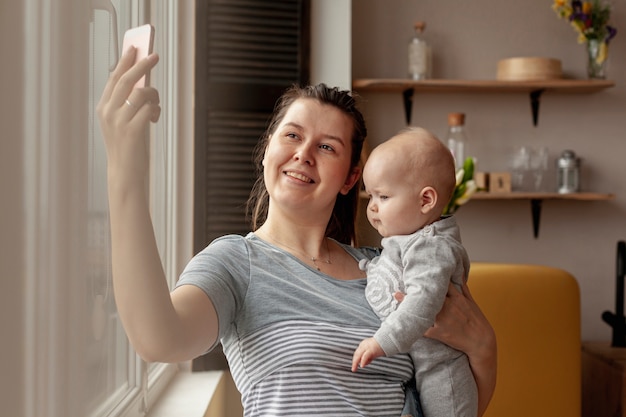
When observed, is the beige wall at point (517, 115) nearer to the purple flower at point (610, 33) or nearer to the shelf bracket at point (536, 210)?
the shelf bracket at point (536, 210)

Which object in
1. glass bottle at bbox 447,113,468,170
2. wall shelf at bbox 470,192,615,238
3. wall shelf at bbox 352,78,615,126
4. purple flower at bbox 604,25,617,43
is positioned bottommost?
wall shelf at bbox 470,192,615,238

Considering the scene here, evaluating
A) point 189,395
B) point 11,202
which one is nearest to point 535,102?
point 189,395

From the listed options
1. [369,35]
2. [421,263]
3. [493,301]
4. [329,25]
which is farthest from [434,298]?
[369,35]

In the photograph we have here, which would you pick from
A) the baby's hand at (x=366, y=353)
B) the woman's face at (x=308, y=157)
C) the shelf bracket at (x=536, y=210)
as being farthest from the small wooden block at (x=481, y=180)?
the baby's hand at (x=366, y=353)

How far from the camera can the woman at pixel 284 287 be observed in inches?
38.9

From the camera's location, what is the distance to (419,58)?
3.77 meters

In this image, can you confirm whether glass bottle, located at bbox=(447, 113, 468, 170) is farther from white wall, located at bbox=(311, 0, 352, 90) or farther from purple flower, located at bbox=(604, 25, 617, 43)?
purple flower, located at bbox=(604, 25, 617, 43)

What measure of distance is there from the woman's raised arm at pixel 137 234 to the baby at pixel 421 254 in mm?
415

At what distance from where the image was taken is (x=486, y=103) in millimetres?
3971

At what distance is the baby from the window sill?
2.42 feet

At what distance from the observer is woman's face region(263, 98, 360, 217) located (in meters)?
1.54

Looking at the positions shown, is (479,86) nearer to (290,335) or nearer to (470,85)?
(470,85)

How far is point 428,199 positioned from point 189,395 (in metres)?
1.10

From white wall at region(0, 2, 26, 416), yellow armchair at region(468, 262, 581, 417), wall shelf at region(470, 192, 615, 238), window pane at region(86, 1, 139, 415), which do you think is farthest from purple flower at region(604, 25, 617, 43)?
white wall at region(0, 2, 26, 416)
